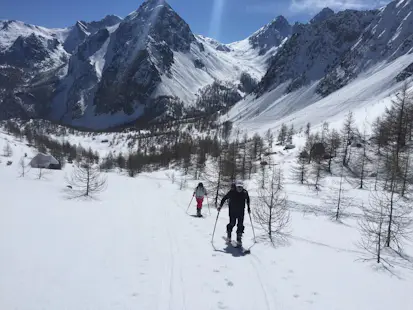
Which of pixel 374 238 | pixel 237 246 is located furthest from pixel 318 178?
pixel 237 246

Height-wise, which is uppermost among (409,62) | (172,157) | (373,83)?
(409,62)

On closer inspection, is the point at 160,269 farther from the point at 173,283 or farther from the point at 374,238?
the point at 374,238

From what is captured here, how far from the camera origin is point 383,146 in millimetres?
52781

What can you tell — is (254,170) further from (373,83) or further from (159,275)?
(373,83)

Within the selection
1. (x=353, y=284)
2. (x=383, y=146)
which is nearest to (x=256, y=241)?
(x=353, y=284)

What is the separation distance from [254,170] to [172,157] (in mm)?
64287

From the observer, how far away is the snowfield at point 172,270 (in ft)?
A: 25.3

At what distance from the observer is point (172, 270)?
9352 millimetres

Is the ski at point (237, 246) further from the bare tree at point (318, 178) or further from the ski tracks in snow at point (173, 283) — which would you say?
the bare tree at point (318, 178)

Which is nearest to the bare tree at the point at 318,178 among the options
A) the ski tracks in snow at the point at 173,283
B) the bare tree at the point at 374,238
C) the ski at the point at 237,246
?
the bare tree at the point at 374,238

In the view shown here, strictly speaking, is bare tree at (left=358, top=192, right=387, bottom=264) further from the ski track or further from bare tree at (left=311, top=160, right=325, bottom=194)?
bare tree at (left=311, top=160, right=325, bottom=194)

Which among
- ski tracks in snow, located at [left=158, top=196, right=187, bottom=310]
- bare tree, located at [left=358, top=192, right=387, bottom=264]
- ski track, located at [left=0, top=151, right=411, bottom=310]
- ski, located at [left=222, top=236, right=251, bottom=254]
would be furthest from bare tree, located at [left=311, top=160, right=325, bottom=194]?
ski tracks in snow, located at [left=158, top=196, right=187, bottom=310]

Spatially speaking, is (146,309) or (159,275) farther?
→ (159,275)

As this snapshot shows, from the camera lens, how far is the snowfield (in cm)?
771
